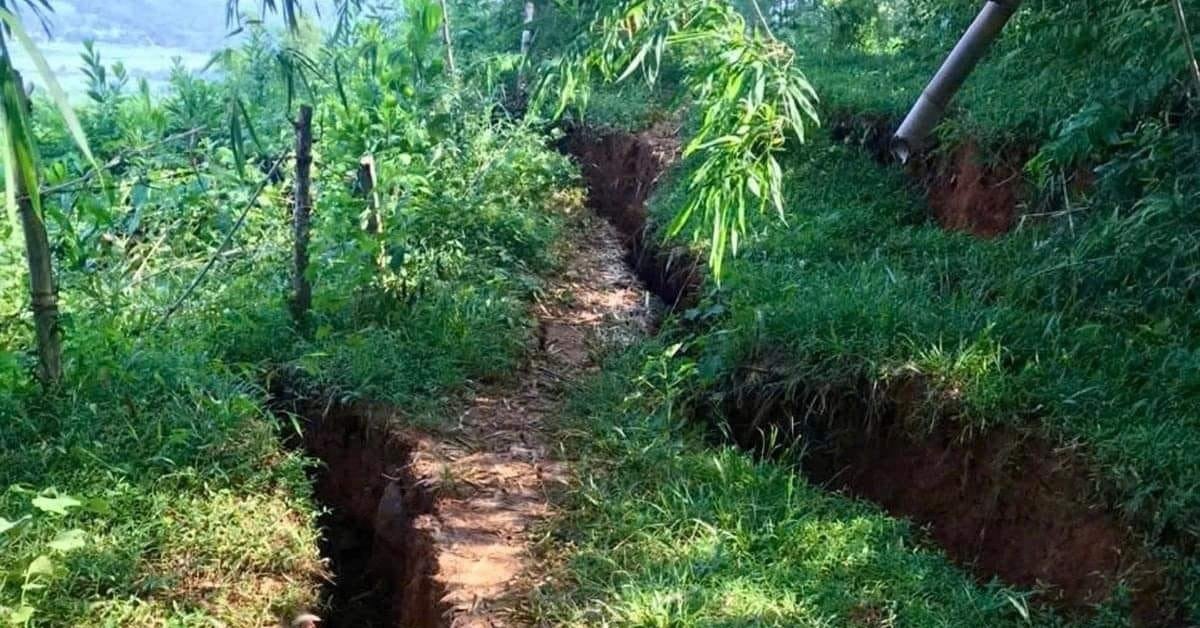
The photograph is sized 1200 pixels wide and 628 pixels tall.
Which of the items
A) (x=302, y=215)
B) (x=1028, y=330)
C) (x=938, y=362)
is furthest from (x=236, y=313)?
(x=1028, y=330)

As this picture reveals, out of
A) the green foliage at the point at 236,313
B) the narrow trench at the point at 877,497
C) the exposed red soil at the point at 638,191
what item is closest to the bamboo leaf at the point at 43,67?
the green foliage at the point at 236,313

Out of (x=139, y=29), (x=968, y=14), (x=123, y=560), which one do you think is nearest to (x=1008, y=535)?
(x=123, y=560)

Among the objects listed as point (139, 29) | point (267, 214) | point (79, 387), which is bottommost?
point (79, 387)

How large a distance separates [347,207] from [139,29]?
11.1ft

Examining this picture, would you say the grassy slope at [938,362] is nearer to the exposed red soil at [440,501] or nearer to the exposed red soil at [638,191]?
the exposed red soil at [440,501]

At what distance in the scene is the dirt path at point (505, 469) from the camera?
2729 mm

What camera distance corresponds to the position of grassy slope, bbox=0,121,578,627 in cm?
255

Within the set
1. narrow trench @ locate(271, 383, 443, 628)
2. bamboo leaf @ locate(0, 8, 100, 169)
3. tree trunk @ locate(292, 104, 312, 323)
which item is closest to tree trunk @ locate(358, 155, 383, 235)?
tree trunk @ locate(292, 104, 312, 323)

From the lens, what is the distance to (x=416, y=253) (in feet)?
14.1

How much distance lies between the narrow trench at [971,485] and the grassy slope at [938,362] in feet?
0.23

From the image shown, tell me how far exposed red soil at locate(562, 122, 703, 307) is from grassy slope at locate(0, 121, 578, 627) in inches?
33.4

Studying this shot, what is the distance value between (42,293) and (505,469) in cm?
160

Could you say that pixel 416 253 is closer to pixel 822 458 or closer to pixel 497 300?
pixel 497 300

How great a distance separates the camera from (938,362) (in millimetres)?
3129
